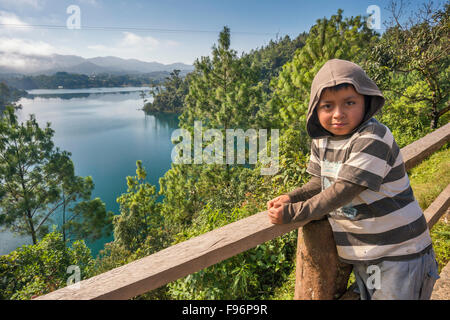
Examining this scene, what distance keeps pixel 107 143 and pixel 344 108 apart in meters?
35.8

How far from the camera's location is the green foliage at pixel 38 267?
8.21 meters

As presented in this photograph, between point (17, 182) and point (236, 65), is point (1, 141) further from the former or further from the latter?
point (236, 65)

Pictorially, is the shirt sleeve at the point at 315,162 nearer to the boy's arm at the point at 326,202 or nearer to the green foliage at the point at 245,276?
the boy's arm at the point at 326,202

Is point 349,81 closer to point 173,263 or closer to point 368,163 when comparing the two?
point 368,163

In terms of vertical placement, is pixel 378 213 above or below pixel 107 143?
above

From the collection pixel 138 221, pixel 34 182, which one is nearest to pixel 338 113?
pixel 138 221

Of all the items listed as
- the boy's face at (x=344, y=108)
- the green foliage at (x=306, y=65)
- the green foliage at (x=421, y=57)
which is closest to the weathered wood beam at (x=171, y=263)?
the boy's face at (x=344, y=108)

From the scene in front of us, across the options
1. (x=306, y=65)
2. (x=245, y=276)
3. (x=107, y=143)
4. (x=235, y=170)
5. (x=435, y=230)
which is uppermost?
(x=306, y=65)

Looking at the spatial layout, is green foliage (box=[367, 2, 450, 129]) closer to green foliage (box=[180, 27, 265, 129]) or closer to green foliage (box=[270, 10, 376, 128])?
green foliage (box=[270, 10, 376, 128])

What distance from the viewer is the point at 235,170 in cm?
1162

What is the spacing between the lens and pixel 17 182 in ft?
45.2

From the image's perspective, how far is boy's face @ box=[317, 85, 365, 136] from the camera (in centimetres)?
78

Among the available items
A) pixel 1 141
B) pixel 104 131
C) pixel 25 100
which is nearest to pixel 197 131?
pixel 1 141

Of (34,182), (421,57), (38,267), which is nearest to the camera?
(421,57)
